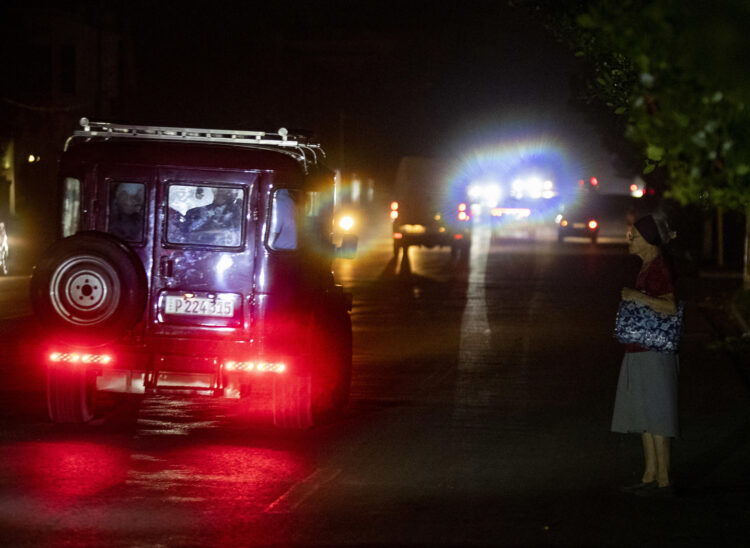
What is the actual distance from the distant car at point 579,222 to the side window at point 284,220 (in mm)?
44788

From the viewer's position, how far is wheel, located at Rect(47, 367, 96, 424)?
11156 millimetres

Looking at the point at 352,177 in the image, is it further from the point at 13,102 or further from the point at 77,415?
the point at 77,415

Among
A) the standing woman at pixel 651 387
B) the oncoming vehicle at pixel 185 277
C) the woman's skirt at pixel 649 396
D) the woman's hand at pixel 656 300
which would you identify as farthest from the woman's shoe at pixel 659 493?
the oncoming vehicle at pixel 185 277

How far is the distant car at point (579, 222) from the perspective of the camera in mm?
55156

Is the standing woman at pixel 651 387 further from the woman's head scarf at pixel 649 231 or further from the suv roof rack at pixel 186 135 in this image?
the suv roof rack at pixel 186 135

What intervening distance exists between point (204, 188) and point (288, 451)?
2177 mm

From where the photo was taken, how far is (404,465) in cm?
1024

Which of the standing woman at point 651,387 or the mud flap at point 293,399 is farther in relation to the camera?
the mud flap at point 293,399

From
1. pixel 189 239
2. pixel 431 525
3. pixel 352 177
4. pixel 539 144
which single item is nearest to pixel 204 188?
pixel 189 239

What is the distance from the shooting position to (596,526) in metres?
8.46

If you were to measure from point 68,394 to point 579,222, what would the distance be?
150 ft

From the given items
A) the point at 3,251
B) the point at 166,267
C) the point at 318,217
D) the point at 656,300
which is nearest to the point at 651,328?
the point at 656,300

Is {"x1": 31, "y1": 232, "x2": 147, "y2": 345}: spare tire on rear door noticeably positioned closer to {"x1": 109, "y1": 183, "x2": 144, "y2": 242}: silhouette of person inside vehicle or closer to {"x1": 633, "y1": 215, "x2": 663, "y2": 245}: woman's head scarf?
{"x1": 109, "y1": 183, "x2": 144, "y2": 242}: silhouette of person inside vehicle

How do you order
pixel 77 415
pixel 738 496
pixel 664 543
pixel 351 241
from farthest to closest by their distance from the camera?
pixel 351 241 → pixel 77 415 → pixel 738 496 → pixel 664 543
